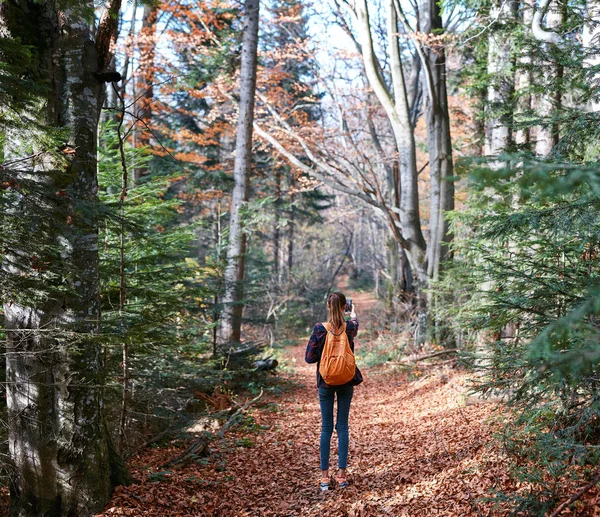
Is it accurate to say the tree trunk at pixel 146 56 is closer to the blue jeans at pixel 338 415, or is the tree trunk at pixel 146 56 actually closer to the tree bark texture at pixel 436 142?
the tree bark texture at pixel 436 142

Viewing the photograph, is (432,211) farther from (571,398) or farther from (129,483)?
(129,483)

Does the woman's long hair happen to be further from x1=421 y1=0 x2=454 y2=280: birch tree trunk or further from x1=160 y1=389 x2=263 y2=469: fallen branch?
x1=421 y1=0 x2=454 y2=280: birch tree trunk

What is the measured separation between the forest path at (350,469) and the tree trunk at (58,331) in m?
0.55

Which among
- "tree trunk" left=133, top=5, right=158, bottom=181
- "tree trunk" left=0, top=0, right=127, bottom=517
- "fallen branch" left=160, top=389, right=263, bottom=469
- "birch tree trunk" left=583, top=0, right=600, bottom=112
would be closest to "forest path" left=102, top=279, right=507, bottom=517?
"fallen branch" left=160, top=389, right=263, bottom=469

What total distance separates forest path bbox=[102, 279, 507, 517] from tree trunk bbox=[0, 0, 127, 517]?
547mm

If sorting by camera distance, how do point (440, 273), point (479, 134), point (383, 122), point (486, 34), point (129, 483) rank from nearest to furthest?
point (129, 483), point (486, 34), point (440, 273), point (479, 134), point (383, 122)

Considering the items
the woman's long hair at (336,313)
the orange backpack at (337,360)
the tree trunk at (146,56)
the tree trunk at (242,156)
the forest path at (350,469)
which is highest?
the tree trunk at (146,56)

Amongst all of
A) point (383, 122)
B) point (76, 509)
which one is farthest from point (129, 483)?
point (383, 122)

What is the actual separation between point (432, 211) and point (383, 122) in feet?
35.7

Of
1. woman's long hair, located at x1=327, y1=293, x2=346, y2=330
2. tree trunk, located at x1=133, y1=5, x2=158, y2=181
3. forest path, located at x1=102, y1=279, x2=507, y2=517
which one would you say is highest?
tree trunk, located at x1=133, y1=5, x2=158, y2=181

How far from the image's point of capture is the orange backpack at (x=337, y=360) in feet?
14.5

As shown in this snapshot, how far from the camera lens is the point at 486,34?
8875 mm

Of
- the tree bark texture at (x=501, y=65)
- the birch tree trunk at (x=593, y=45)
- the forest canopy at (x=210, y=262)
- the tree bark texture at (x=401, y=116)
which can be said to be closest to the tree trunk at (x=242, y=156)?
the forest canopy at (x=210, y=262)

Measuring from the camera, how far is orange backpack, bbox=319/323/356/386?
14.5 ft
